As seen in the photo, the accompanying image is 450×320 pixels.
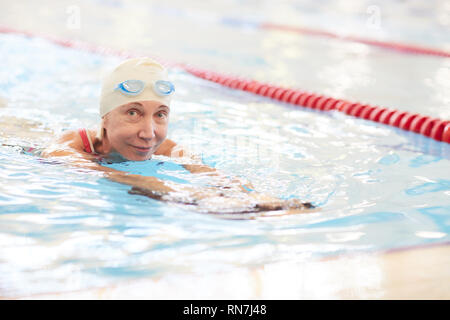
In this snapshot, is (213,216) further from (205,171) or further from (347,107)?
(347,107)

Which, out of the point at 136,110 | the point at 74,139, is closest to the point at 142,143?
the point at 136,110

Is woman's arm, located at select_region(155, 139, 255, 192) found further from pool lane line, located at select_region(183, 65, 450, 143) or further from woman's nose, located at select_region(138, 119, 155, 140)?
pool lane line, located at select_region(183, 65, 450, 143)

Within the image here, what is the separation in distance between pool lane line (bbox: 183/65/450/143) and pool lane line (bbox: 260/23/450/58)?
17.7 feet

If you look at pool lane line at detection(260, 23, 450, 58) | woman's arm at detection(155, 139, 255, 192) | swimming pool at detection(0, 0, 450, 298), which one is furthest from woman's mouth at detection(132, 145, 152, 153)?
pool lane line at detection(260, 23, 450, 58)

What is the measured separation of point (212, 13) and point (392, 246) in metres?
15.9

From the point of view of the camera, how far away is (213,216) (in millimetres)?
2428

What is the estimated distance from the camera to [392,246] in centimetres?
230

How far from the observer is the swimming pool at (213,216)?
2.04 meters

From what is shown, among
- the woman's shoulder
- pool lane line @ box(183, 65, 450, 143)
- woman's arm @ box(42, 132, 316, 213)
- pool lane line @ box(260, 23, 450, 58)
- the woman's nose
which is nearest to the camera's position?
woman's arm @ box(42, 132, 316, 213)

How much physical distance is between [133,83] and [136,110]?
0.44 feet

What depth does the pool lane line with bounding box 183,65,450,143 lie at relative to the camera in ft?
15.3

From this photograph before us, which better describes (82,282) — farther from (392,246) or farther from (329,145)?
(329,145)

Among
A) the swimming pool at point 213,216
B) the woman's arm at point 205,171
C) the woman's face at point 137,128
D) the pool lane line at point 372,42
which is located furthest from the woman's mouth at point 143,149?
the pool lane line at point 372,42

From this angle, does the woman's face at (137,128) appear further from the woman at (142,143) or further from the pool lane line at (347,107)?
the pool lane line at (347,107)
